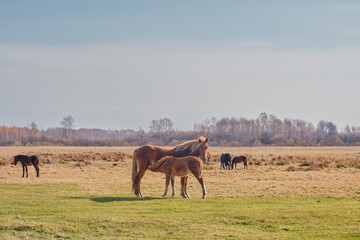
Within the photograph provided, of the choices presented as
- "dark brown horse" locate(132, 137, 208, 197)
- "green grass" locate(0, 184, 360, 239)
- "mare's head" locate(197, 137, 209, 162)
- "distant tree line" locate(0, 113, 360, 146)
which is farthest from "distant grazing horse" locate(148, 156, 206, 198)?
"distant tree line" locate(0, 113, 360, 146)

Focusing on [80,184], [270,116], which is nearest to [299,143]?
[270,116]

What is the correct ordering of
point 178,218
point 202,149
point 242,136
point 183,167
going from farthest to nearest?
point 242,136
point 202,149
point 183,167
point 178,218

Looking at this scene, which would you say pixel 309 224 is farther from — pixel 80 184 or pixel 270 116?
pixel 270 116

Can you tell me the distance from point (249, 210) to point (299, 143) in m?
120

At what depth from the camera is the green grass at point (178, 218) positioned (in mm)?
11852

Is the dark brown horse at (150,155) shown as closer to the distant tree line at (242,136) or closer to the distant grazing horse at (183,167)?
the distant grazing horse at (183,167)

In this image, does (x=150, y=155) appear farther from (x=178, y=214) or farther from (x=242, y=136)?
(x=242, y=136)

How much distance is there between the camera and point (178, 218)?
523 inches

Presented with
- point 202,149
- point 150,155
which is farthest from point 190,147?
point 150,155

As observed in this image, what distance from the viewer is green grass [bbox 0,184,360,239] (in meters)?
11.9

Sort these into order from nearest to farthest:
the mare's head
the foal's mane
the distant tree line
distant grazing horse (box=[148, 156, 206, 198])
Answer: distant grazing horse (box=[148, 156, 206, 198]), the mare's head, the foal's mane, the distant tree line

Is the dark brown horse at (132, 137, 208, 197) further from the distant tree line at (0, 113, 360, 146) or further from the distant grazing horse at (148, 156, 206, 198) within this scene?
the distant tree line at (0, 113, 360, 146)

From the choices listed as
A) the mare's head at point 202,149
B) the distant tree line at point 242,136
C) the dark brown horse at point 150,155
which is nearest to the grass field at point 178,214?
the dark brown horse at point 150,155

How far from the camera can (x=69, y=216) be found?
44.7ft
